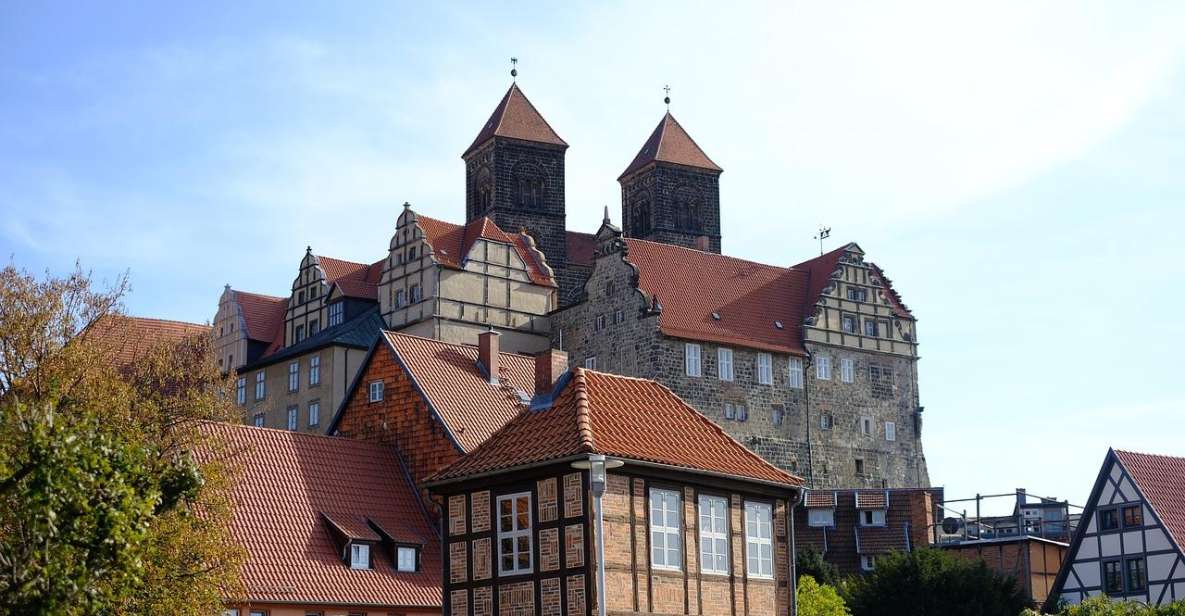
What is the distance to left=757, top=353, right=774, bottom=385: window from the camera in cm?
7669

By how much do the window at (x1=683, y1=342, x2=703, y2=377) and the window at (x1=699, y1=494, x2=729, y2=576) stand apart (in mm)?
40079

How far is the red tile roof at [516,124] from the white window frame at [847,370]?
20.5 meters

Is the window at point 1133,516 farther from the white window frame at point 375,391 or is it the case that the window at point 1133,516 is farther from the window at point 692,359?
the window at point 692,359

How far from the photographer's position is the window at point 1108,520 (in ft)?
178

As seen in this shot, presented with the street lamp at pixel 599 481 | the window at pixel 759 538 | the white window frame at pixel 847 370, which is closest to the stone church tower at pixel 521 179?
the white window frame at pixel 847 370

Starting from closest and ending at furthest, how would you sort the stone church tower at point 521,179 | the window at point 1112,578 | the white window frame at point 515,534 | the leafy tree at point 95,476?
the leafy tree at point 95,476 → the white window frame at point 515,534 → the window at point 1112,578 → the stone church tower at point 521,179

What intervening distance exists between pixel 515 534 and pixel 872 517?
33.4 meters

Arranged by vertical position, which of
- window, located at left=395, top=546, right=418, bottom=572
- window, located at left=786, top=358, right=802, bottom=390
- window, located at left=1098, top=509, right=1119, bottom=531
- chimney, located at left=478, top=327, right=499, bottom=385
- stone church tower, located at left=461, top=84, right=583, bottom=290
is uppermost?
stone church tower, located at left=461, top=84, right=583, bottom=290

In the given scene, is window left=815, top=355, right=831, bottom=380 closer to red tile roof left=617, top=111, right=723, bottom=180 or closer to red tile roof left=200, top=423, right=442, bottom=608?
red tile roof left=617, top=111, right=723, bottom=180

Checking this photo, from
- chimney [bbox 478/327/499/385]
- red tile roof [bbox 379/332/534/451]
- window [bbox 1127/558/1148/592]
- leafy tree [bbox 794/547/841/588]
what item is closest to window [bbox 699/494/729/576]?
red tile roof [bbox 379/332/534/451]

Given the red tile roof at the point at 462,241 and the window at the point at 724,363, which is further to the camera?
the red tile roof at the point at 462,241

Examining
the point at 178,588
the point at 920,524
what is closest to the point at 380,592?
the point at 178,588

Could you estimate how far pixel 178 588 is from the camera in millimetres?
30281

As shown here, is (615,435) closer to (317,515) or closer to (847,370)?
(317,515)
